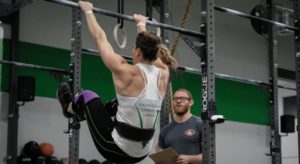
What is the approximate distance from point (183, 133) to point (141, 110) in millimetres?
1360

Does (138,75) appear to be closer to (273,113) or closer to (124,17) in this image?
(124,17)

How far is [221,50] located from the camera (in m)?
A: 8.22

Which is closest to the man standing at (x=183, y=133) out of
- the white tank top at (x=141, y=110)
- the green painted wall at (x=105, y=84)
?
the white tank top at (x=141, y=110)

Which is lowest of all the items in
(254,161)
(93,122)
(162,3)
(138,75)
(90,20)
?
(254,161)

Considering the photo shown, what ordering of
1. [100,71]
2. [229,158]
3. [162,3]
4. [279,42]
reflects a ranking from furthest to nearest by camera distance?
[279,42]
[229,158]
[100,71]
[162,3]

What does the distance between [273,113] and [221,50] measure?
10.1ft

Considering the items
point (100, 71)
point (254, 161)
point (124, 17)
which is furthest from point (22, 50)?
point (254, 161)

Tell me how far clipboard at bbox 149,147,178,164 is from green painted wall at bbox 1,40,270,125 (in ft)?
6.68

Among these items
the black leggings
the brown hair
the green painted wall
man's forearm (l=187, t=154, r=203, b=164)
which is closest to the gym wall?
the green painted wall

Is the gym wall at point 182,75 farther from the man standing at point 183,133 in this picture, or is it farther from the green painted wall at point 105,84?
the man standing at point 183,133

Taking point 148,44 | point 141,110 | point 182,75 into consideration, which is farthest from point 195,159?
point 182,75

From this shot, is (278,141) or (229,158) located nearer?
(278,141)

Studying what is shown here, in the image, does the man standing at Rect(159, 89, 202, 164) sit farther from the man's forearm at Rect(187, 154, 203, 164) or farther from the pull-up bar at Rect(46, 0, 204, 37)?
the pull-up bar at Rect(46, 0, 204, 37)

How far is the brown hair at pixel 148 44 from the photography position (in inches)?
122
